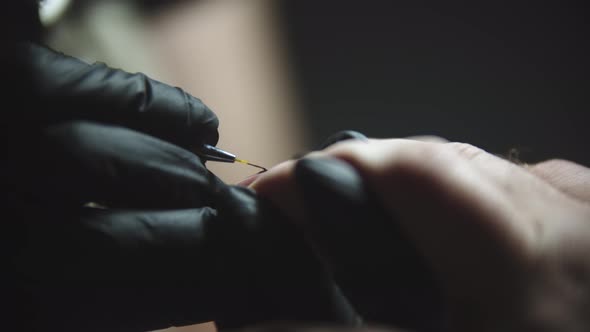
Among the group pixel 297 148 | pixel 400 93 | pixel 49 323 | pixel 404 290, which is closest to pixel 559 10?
pixel 400 93

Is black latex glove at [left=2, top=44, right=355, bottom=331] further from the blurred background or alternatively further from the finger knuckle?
the blurred background

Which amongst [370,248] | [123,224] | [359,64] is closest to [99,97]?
[123,224]

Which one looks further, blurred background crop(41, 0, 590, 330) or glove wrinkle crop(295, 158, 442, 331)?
blurred background crop(41, 0, 590, 330)

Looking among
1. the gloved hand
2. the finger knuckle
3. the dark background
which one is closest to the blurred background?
the dark background

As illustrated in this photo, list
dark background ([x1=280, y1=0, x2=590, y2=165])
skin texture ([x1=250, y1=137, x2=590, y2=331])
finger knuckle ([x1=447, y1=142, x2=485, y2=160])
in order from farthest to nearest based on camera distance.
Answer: dark background ([x1=280, y1=0, x2=590, y2=165]), finger knuckle ([x1=447, y1=142, x2=485, y2=160]), skin texture ([x1=250, y1=137, x2=590, y2=331])

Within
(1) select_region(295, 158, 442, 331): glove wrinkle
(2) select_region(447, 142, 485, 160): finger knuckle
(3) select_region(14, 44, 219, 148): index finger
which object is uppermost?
(3) select_region(14, 44, 219, 148): index finger
